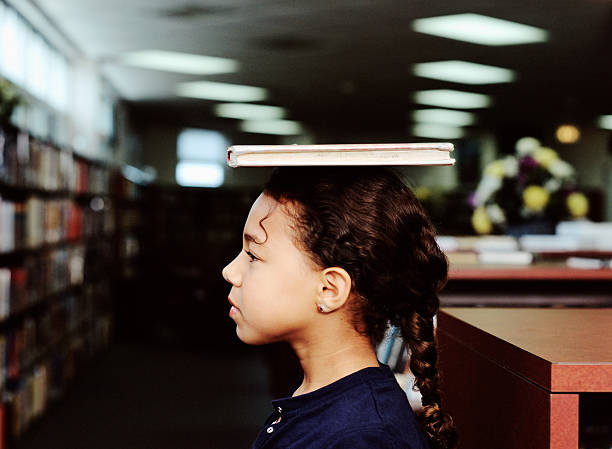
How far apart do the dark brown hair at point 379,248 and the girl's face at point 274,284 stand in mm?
21

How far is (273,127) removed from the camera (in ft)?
43.9

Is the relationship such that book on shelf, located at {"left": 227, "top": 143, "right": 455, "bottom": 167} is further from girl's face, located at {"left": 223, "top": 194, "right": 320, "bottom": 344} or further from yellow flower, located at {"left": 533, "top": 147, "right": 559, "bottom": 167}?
yellow flower, located at {"left": 533, "top": 147, "right": 559, "bottom": 167}

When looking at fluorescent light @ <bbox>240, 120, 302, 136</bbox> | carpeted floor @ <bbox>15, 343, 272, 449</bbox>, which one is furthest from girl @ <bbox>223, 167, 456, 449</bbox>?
fluorescent light @ <bbox>240, 120, 302, 136</bbox>

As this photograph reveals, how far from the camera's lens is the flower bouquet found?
381 cm

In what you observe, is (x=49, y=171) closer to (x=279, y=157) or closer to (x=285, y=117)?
(x=279, y=157)

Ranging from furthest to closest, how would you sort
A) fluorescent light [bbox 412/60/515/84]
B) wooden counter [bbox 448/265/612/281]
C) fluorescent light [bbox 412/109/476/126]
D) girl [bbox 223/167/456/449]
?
fluorescent light [bbox 412/109/476/126]
fluorescent light [bbox 412/60/515/84]
wooden counter [bbox 448/265/612/281]
girl [bbox 223/167/456/449]

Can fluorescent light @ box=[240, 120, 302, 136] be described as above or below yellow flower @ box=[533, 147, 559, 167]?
above

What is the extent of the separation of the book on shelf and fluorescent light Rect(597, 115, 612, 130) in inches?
486

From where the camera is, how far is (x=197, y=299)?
748 cm

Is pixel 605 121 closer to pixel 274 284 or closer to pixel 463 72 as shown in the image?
pixel 463 72

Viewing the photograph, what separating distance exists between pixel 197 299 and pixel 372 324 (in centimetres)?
669

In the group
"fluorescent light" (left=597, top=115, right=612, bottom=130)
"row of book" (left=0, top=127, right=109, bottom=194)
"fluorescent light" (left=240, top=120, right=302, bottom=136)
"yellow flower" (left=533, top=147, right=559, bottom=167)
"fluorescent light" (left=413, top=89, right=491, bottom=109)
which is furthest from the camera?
"fluorescent light" (left=240, top=120, right=302, bottom=136)

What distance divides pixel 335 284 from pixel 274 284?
8 cm

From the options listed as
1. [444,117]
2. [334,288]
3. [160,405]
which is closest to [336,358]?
[334,288]
